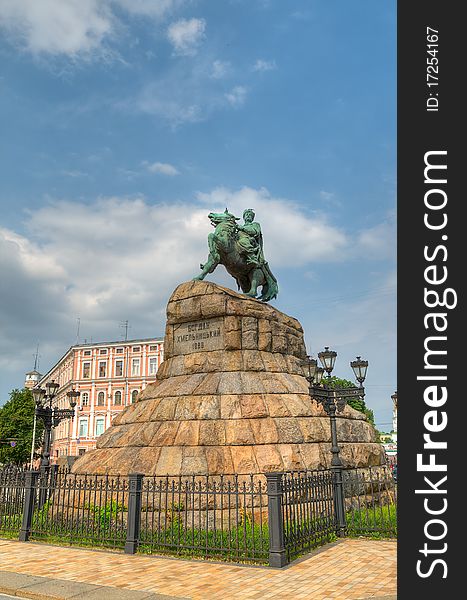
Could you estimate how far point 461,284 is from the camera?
524cm

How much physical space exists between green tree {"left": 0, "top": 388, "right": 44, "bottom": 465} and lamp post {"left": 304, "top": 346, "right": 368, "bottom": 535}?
43.7 meters

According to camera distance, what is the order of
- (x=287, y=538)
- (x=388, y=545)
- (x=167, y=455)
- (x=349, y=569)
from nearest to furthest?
(x=349, y=569)
(x=287, y=538)
(x=388, y=545)
(x=167, y=455)

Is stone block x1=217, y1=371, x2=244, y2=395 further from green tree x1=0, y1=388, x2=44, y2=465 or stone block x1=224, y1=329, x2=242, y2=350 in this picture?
green tree x1=0, y1=388, x2=44, y2=465

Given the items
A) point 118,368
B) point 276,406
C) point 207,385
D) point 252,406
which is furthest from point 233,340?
point 118,368

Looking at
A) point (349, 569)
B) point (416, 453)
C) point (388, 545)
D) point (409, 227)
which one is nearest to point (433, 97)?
point (409, 227)

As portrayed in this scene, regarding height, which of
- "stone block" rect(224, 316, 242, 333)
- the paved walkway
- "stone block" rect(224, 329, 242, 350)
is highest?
"stone block" rect(224, 316, 242, 333)

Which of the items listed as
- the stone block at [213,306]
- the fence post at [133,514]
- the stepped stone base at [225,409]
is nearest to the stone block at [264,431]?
the stepped stone base at [225,409]

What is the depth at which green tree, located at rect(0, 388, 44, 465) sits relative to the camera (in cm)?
5228

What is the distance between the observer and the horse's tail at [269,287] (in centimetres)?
1911

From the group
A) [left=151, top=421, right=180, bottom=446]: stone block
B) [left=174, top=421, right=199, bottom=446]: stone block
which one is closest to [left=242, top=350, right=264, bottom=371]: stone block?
[left=174, top=421, right=199, bottom=446]: stone block

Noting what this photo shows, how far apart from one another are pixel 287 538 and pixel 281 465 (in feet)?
10.3

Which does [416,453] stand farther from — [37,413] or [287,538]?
[37,413]

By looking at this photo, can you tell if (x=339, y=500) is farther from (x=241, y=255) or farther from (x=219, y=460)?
(x=241, y=255)

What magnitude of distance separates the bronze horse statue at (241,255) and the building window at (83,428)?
182 feet
